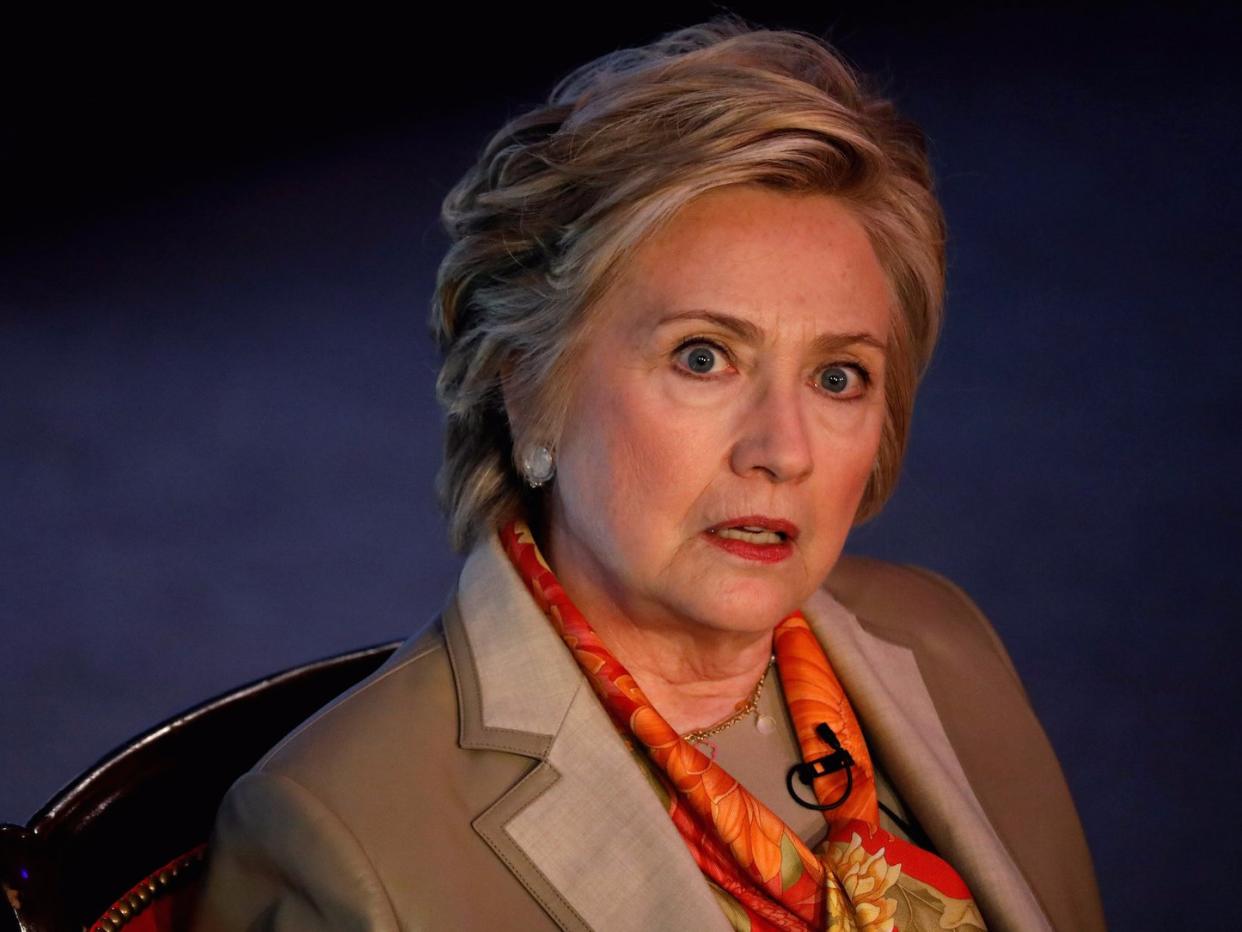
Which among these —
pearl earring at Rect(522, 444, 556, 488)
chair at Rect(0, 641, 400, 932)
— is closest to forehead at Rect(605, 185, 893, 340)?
pearl earring at Rect(522, 444, 556, 488)

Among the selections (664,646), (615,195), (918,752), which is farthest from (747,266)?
(918,752)

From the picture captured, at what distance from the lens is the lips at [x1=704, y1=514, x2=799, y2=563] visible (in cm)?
177

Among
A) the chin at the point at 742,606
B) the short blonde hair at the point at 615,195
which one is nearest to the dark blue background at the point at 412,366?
the short blonde hair at the point at 615,195

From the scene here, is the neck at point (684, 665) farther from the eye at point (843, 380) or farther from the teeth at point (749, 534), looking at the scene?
the eye at point (843, 380)

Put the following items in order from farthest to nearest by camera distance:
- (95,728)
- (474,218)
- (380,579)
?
(380,579) → (95,728) → (474,218)

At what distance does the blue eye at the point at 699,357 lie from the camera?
1.78 meters

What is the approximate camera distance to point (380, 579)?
12.1 feet

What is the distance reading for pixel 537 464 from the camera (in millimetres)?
1907

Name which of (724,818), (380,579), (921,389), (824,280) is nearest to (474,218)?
(824,280)

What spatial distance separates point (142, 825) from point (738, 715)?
29.5 inches

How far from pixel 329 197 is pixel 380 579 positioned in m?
1.26

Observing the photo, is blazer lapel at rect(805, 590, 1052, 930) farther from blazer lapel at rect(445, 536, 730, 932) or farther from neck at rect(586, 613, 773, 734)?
blazer lapel at rect(445, 536, 730, 932)

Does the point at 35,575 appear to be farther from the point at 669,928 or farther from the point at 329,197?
the point at 669,928

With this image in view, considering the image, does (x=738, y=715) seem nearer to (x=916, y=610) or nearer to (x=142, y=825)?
(x=916, y=610)
